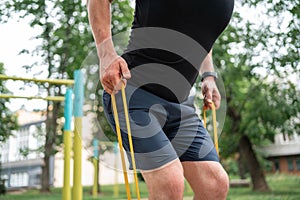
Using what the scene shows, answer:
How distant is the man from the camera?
113 cm

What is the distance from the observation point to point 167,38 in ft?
4.05

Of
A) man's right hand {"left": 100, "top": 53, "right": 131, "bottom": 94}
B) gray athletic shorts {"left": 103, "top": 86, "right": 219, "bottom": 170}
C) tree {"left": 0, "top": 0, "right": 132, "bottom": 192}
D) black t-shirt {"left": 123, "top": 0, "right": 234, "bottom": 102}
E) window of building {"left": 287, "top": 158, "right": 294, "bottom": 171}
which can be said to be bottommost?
window of building {"left": 287, "top": 158, "right": 294, "bottom": 171}

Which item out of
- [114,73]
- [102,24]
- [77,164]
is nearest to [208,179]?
[114,73]

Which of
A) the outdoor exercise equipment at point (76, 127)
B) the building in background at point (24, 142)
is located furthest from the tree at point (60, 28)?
the outdoor exercise equipment at point (76, 127)

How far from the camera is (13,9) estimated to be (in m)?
6.17

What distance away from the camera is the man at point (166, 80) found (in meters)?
1.13

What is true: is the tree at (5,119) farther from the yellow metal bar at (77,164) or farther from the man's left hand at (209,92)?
the man's left hand at (209,92)

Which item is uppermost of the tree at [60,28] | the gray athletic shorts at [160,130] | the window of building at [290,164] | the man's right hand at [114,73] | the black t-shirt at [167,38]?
the tree at [60,28]

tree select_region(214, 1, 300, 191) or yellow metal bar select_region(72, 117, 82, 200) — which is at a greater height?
tree select_region(214, 1, 300, 191)

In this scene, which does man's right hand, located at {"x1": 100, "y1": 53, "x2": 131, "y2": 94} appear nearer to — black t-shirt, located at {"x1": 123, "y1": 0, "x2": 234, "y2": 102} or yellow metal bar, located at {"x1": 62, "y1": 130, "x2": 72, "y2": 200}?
black t-shirt, located at {"x1": 123, "y1": 0, "x2": 234, "y2": 102}

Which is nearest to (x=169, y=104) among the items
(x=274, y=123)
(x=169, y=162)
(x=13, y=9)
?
(x=169, y=162)

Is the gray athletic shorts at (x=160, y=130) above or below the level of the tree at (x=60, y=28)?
below

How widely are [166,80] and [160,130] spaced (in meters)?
0.19

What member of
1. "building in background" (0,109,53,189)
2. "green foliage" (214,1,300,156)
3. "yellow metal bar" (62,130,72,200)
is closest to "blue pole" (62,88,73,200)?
"yellow metal bar" (62,130,72,200)
